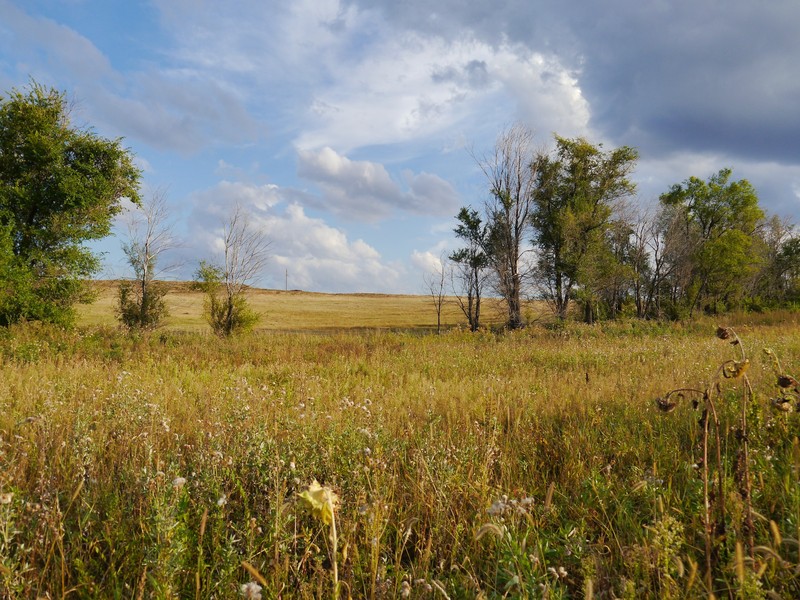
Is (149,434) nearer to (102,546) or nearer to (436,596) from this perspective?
(102,546)

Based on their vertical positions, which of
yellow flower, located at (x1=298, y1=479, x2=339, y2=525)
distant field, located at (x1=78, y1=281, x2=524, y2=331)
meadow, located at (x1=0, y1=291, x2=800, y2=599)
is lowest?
distant field, located at (x1=78, y1=281, x2=524, y2=331)

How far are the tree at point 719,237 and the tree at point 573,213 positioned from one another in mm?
11096

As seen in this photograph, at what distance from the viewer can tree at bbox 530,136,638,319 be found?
99.7 ft

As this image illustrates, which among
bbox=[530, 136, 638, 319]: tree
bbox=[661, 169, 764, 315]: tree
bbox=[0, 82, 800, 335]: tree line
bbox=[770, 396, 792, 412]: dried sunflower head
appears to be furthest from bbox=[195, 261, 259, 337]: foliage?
bbox=[661, 169, 764, 315]: tree

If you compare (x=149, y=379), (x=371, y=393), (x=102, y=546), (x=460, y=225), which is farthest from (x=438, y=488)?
(x=460, y=225)

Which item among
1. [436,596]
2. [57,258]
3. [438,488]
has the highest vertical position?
[57,258]

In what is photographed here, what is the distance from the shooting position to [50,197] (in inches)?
861

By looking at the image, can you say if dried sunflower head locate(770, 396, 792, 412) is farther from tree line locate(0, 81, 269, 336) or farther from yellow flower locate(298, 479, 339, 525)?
tree line locate(0, 81, 269, 336)

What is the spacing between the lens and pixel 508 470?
3.26 m

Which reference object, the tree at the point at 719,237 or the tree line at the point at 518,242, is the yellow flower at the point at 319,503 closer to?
the tree line at the point at 518,242

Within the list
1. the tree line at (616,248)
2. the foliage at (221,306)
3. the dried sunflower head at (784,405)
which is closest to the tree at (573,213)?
the tree line at (616,248)

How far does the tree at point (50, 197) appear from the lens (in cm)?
2078

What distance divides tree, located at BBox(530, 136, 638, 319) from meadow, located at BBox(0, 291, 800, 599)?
82.0ft

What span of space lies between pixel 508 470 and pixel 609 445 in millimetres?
1197
